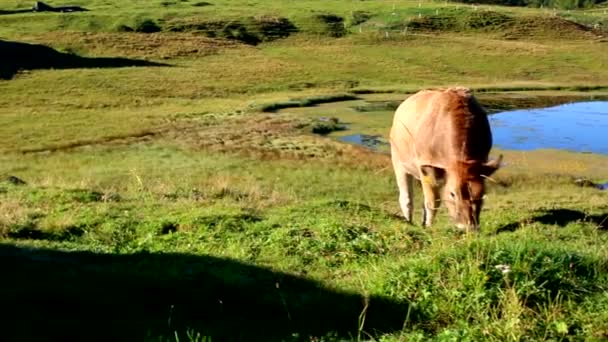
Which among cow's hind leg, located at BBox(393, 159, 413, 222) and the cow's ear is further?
cow's hind leg, located at BBox(393, 159, 413, 222)

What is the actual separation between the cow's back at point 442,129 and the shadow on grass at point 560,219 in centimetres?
167

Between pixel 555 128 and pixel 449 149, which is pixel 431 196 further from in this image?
pixel 555 128

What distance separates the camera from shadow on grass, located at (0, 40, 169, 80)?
54531 mm

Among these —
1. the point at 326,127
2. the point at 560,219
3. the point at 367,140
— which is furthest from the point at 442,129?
the point at 326,127

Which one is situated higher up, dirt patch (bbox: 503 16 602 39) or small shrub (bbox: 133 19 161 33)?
small shrub (bbox: 133 19 161 33)

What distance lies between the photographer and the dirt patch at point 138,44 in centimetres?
6825

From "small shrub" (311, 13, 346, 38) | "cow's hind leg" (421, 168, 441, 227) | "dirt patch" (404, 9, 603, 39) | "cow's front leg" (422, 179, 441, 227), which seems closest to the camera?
"cow's hind leg" (421, 168, 441, 227)

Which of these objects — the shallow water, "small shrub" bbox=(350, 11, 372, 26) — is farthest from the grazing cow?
"small shrub" bbox=(350, 11, 372, 26)

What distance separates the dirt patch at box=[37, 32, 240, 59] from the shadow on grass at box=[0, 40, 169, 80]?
13.6ft

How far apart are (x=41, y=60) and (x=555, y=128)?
125 ft

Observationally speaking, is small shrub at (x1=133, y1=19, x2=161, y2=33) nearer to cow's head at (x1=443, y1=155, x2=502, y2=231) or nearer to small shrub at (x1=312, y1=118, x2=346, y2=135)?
small shrub at (x1=312, y1=118, x2=346, y2=135)

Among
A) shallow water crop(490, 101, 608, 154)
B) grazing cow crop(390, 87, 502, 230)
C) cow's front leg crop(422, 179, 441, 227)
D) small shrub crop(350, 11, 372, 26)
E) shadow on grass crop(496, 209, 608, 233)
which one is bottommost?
shallow water crop(490, 101, 608, 154)

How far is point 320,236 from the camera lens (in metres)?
11.4

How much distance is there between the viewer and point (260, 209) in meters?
15.5
